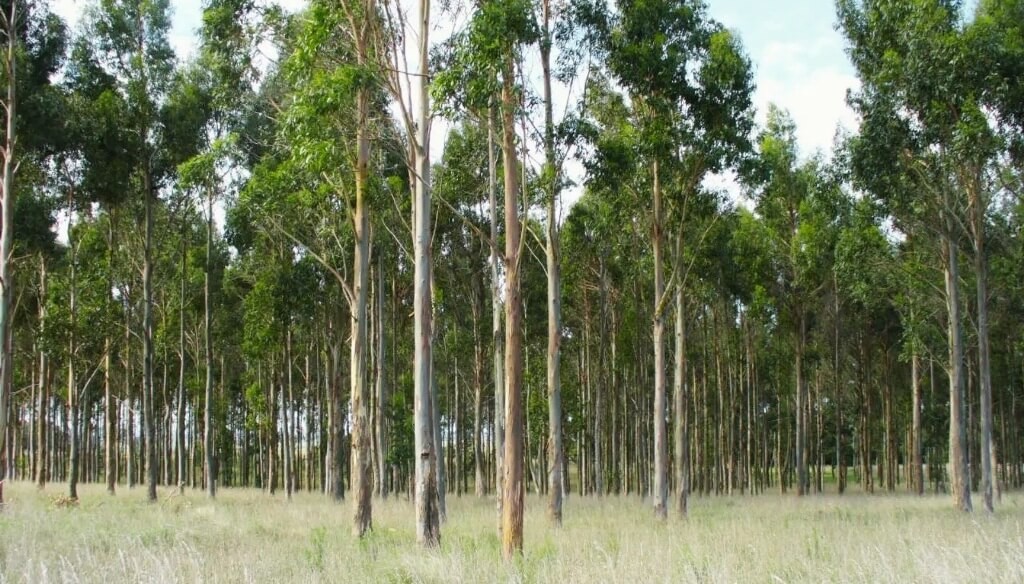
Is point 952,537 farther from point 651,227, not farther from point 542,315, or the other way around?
point 542,315

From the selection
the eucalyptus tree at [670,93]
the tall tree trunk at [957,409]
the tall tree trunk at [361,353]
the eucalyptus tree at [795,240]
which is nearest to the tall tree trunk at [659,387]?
the eucalyptus tree at [670,93]

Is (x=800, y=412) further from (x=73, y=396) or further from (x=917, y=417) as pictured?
(x=73, y=396)

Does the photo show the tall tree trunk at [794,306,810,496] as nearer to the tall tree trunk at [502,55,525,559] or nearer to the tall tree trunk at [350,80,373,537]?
the tall tree trunk at [350,80,373,537]

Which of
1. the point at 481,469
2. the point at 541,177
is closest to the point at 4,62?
the point at 541,177

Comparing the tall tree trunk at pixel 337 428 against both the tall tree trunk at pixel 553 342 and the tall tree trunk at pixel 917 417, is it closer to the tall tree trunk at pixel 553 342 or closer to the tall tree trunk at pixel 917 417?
the tall tree trunk at pixel 553 342

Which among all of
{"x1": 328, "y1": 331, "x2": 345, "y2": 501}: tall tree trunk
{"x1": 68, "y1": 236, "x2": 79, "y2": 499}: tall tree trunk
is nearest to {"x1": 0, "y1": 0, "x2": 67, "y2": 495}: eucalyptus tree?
{"x1": 68, "y1": 236, "x2": 79, "y2": 499}: tall tree trunk

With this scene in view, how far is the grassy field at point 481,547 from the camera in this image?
26.5ft

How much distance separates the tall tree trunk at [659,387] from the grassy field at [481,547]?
645mm

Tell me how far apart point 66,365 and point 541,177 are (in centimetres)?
2492

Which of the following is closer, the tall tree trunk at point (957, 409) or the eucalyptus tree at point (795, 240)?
the tall tree trunk at point (957, 409)

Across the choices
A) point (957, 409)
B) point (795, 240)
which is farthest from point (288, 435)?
point (957, 409)

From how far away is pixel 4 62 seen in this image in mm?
17750

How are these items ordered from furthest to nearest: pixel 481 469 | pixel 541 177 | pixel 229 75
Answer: pixel 481 469 < pixel 229 75 < pixel 541 177

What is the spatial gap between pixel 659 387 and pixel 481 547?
25.3 feet
